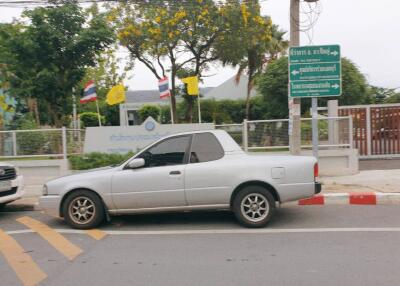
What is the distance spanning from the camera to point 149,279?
4.82 m

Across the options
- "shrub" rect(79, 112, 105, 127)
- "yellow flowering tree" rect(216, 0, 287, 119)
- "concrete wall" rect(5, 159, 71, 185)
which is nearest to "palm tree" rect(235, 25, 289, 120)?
"yellow flowering tree" rect(216, 0, 287, 119)

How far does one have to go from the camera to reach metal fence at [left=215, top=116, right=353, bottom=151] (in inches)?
468

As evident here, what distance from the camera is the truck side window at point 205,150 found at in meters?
7.27

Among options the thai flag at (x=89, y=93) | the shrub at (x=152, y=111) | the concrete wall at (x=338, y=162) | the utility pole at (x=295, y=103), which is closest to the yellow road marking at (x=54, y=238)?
the utility pole at (x=295, y=103)

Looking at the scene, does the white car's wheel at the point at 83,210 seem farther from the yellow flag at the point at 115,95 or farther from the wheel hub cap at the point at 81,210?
the yellow flag at the point at 115,95

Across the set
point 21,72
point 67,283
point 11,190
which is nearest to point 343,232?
point 67,283

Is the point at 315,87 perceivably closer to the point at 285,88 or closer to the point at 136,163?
the point at 136,163

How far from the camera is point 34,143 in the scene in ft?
40.0

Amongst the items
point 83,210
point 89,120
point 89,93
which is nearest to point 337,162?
point 83,210

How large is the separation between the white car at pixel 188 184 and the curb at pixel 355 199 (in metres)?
1.80

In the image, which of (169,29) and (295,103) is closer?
(295,103)

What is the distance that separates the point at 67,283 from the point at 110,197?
2.59m

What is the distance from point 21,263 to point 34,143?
7239mm

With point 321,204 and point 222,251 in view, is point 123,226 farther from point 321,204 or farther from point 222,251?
point 321,204
